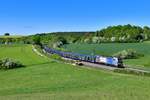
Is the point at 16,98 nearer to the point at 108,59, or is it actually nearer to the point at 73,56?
the point at 108,59

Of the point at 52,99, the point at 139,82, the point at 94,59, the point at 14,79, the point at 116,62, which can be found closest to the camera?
the point at 52,99

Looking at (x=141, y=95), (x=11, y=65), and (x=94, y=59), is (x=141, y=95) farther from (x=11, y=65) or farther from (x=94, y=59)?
(x=94, y=59)

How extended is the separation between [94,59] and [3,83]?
131ft

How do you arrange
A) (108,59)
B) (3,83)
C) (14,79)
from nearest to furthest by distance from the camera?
1. (3,83)
2. (14,79)
3. (108,59)

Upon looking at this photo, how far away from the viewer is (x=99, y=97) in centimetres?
3572

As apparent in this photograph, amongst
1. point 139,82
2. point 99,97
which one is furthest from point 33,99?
point 139,82

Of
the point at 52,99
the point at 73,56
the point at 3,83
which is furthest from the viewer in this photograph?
the point at 73,56

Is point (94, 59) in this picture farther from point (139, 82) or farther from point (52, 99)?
point (52, 99)

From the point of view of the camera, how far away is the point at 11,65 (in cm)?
8838

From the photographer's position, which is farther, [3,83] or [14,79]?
[14,79]

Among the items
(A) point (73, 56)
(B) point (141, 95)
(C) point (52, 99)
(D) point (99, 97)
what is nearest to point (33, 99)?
(C) point (52, 99)

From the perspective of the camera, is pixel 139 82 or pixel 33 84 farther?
pixel 33 84

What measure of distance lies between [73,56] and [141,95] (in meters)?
80.9

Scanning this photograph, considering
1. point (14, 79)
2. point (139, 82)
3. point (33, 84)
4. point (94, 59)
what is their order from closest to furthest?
point (139, 82)
point (33, 84)
point (14, 79)
point (94, 59)
